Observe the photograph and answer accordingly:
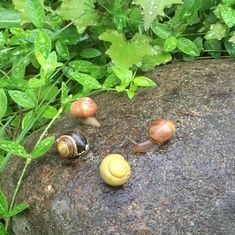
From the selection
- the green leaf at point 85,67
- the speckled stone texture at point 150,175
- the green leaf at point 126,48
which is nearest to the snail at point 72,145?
the speckled stone texture at point 150,175

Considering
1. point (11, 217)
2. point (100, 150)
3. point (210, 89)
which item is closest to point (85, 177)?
point (100, 150)

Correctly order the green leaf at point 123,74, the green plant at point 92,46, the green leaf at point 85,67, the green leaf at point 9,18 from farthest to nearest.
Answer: the green leaf at point 9,18 → the green leaf at point 85,67 → the green plant at point 92,46 → the green leaf at point 123,74

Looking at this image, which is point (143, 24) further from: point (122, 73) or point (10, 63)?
point (10, 63)

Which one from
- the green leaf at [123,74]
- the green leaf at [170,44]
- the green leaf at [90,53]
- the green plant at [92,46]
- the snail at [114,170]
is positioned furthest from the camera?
the green leaf at [90,53]

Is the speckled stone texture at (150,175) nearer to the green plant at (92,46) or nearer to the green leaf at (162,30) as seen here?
the green plant at (92,46)

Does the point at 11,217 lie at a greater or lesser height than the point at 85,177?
lesser

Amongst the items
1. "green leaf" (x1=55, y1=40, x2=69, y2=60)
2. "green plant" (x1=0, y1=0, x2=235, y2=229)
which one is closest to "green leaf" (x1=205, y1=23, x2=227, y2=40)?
"green plant" (x1=0, y1=0, x2=235, y2=229)

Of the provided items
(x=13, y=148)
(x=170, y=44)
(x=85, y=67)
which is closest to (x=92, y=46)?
A: (x=85, y=67)
